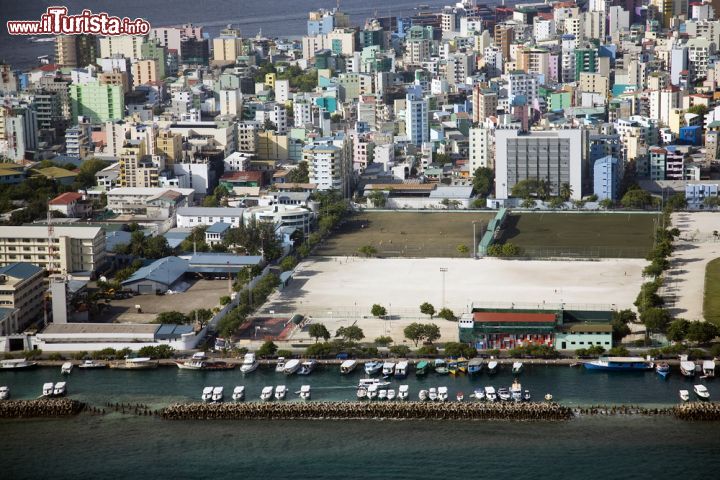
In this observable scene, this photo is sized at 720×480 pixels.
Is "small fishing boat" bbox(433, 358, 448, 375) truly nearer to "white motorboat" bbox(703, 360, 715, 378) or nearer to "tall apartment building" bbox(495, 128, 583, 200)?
"white motorboat" bbox(703, 360, 715, 378)

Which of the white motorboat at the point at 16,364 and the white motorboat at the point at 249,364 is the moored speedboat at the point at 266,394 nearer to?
the white motorboat at the point at 249,364

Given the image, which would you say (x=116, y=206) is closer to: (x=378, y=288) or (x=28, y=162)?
(x=28, y=162)

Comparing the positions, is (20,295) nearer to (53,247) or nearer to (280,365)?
(53,247)

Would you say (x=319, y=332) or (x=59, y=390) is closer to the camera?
(x=59, y=390)

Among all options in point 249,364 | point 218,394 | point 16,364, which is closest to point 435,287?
point 249,364

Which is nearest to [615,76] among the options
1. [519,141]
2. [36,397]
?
[519,141]

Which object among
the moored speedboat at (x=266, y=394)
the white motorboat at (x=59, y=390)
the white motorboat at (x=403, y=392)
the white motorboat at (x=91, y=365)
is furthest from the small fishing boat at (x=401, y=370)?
the white motorboat at (x=59, y=390)

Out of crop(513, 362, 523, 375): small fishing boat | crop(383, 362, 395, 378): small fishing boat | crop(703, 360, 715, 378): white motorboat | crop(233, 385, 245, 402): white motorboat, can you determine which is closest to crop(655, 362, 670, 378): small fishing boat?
crop(703, 360, 715, 378): white motorboat
